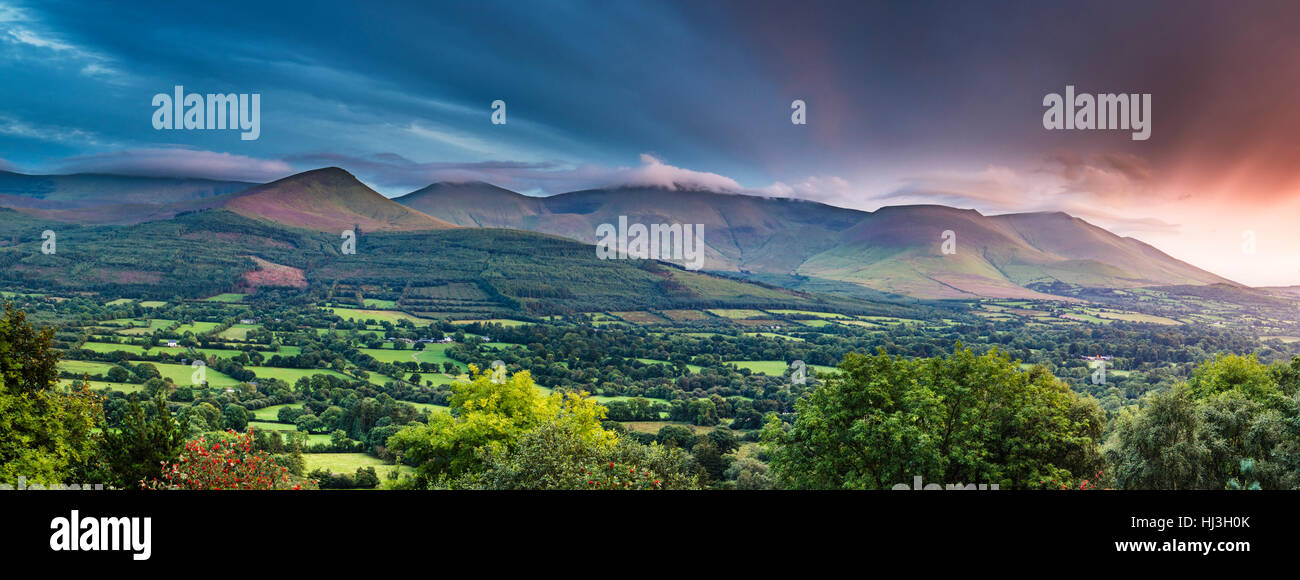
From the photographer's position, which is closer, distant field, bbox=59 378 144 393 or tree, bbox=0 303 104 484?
tree, bbox=0 303 104 484

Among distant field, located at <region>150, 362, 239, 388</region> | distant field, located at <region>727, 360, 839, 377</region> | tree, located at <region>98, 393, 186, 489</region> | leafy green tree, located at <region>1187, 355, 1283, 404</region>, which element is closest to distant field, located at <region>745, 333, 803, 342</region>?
distant field, located at <region>727, 360, 839, 377</region>

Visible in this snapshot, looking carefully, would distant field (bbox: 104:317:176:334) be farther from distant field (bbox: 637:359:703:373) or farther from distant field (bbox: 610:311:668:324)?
distant field (bbox: 610:311:668:324)

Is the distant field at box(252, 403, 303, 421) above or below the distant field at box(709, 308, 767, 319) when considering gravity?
below

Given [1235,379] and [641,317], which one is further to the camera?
[641,317]

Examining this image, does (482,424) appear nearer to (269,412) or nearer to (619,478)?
(619,478)

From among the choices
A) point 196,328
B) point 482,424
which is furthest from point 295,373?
point 482,424

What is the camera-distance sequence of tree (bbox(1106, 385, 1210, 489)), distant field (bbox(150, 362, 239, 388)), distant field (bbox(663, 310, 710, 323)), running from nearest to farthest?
tree (bbox(1106, 385, 1210, 489)), distant field (bbox(150, 362, 239, 388)), distant field (bbox(663, 310, 710, 323))
